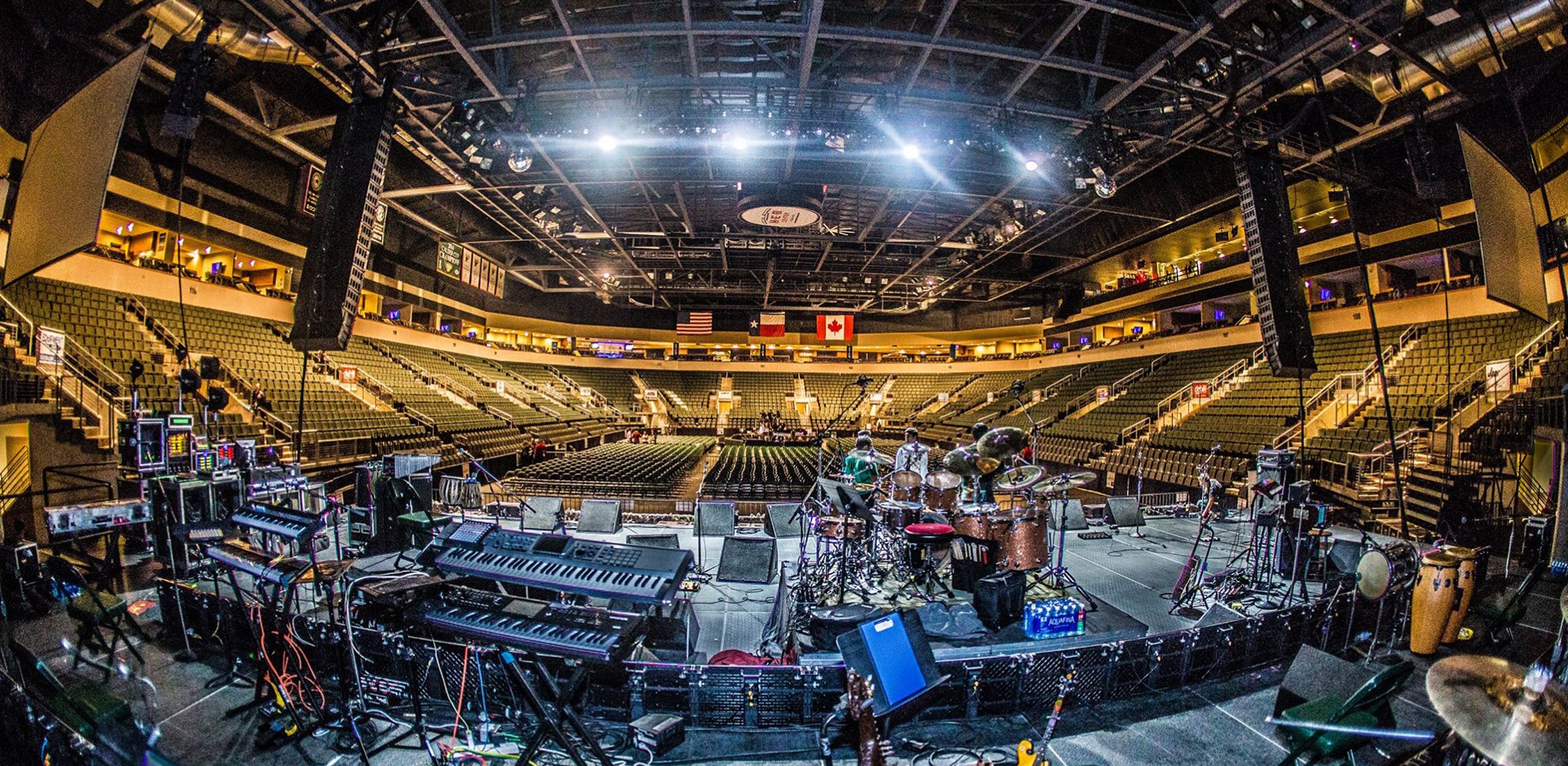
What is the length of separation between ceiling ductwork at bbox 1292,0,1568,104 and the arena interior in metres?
0.05

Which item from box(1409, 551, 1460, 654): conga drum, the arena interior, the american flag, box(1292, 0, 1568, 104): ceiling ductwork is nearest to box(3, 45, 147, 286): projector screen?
the arena interior

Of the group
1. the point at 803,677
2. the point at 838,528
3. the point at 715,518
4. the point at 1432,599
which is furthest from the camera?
the point at 715,518

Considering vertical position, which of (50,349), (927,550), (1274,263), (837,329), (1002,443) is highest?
(837,329)

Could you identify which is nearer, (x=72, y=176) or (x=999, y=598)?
(x=72, y=176)

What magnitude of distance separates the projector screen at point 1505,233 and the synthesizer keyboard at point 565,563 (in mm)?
4963

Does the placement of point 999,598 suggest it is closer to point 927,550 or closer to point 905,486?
point 905,486

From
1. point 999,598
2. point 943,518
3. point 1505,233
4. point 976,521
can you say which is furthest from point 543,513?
point 1505,233

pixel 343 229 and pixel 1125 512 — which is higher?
pixel 343 229

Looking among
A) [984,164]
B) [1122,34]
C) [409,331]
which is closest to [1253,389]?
[984,164]

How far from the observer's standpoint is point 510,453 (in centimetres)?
1571

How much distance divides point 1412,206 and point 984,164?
380 inches

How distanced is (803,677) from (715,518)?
3036 millimetres

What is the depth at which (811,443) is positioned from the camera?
971 centimetres

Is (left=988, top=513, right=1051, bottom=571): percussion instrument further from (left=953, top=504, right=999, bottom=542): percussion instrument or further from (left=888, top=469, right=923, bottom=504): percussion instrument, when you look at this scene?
(left=888, top=469, right=923, bottom=504): percussion instrument
